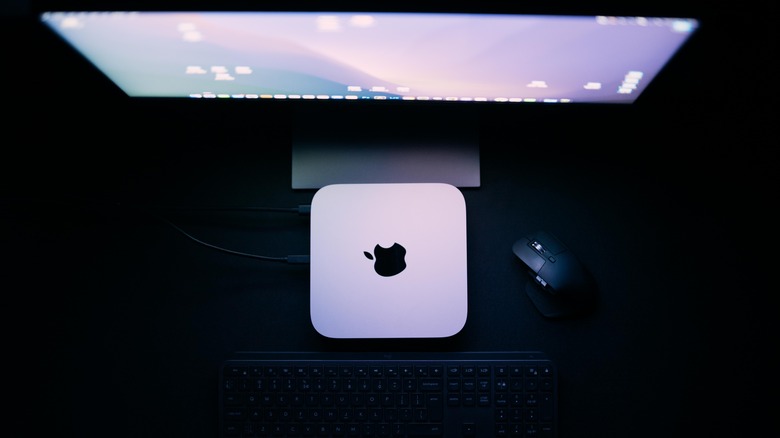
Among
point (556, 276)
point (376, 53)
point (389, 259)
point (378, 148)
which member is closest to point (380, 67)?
point (376, 53)

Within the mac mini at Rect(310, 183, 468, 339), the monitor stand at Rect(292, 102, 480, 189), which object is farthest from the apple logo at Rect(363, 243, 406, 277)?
the monitor stand at Rect(292, 102, 480, 189)

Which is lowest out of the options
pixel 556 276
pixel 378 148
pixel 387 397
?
pixel 387 397

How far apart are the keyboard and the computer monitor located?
289 millimetres

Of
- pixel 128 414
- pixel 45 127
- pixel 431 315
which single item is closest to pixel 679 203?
pixel 431 315

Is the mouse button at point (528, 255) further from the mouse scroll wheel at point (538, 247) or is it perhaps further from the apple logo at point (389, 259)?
the apple logo at point (389, 259)

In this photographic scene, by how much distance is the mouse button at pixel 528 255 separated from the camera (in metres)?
0.76

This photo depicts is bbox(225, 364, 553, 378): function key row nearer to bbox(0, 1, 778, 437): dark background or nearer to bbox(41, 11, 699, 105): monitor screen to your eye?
bbox(0, 1, 778, 437): dark background

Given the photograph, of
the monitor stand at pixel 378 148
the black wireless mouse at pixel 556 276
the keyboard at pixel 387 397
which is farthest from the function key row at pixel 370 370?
the monitor stand at pixel 378 148

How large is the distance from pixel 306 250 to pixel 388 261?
0.45 ft

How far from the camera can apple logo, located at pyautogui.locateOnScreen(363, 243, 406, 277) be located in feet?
2.55

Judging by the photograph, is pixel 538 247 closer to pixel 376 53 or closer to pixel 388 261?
pixel 388 261

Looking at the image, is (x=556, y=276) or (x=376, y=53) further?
(x=556, y=276)

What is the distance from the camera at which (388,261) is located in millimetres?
779

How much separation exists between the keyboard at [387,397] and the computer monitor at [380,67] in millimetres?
289
